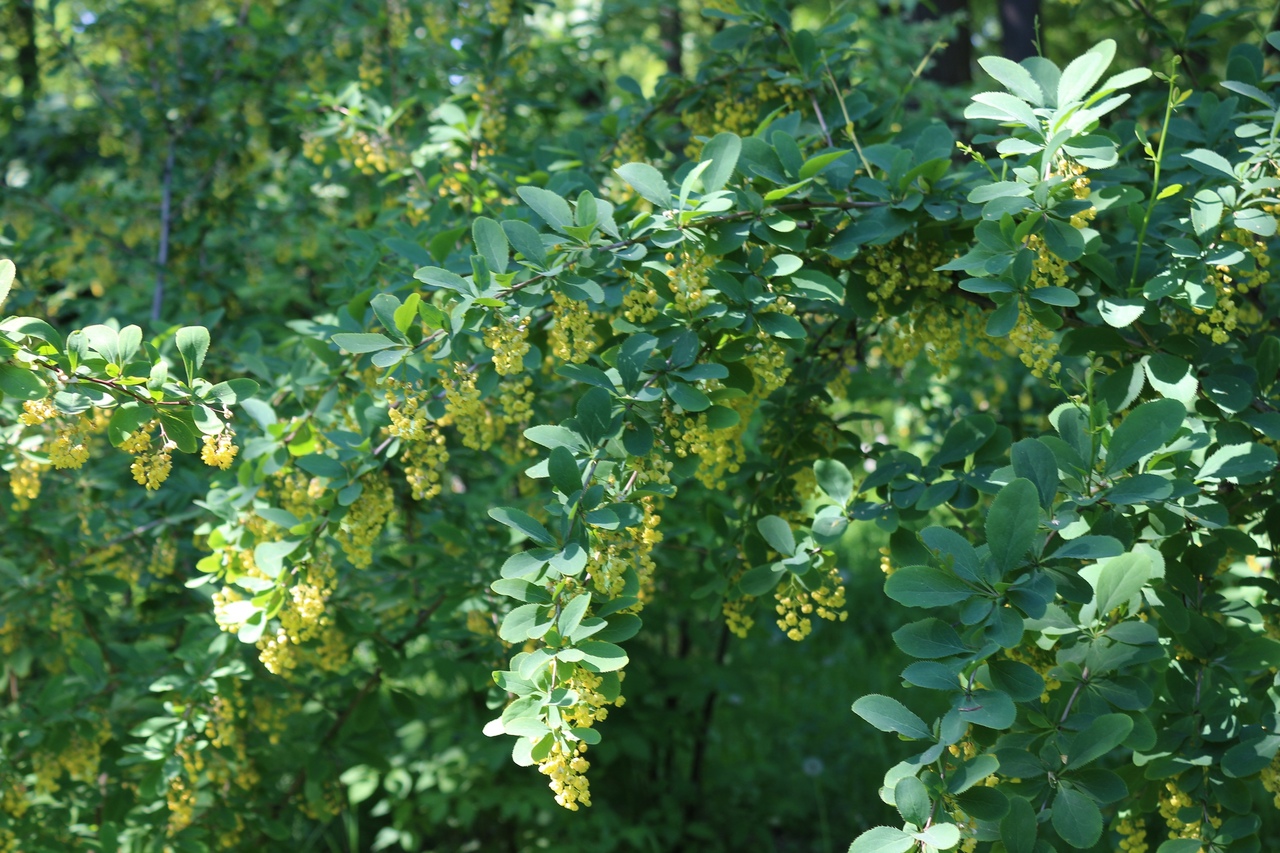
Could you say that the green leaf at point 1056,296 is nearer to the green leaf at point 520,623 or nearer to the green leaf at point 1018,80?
the green leaf at point 1018,80

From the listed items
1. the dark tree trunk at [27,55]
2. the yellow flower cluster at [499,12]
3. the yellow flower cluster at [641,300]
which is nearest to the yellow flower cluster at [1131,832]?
the yellow flower cluster at [641,300]

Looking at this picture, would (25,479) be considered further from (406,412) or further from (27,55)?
(27,55)

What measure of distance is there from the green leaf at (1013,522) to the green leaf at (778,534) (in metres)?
0.46

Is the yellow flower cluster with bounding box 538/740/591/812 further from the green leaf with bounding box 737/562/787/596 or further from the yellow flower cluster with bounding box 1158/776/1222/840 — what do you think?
the yellow flower cluster with bounding box 1158/776/1222/840

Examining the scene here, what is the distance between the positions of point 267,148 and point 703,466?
7.79 feet

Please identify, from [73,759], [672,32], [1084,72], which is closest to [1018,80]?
[1084,72]

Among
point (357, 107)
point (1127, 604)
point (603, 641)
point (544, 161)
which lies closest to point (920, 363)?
point (544, 161)

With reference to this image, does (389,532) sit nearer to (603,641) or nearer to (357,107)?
(357,107)


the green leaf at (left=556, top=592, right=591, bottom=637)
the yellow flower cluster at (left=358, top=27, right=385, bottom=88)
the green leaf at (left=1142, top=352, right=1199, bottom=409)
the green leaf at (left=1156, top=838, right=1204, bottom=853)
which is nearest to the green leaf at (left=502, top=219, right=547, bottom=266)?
the green leaf at (left=556, top=592, right=591, bottom=637)

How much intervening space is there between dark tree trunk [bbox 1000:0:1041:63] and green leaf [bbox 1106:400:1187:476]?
5.41 metres

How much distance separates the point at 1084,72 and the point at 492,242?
2.79ft

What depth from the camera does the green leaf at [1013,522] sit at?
1.23m

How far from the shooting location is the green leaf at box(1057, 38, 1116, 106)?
1411 millimetres

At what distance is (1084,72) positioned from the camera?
4.70 ft
